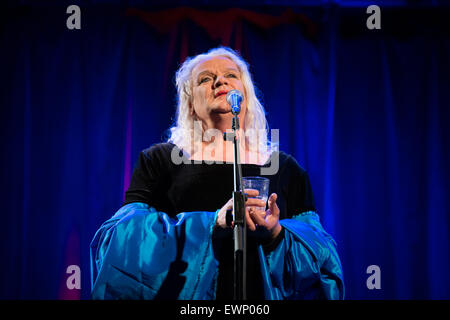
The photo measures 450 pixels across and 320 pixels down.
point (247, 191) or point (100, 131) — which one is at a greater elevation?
point (100, 131)

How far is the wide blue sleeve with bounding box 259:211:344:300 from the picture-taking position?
5.12 feet

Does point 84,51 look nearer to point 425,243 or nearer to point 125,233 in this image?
point 125,233

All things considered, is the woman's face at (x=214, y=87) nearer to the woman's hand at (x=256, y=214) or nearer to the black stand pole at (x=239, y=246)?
the woman's hand at (x=256, y=214)

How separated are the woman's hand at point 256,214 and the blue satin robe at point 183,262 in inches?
3.9

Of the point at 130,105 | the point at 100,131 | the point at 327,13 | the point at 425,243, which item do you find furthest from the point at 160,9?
the point at 425,243

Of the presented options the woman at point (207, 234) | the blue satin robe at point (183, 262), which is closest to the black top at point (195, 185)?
the woman at point (207, 234)

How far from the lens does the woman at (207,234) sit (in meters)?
1.51

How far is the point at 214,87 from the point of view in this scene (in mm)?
1942

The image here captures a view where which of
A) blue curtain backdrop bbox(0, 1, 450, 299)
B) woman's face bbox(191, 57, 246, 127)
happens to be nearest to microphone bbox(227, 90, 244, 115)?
woman's face bbox(191, 57, 246, 127)

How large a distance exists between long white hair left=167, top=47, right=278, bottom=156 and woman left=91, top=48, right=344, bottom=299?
10cm

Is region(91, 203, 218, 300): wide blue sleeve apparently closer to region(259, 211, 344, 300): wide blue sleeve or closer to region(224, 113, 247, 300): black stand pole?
region(259, 211, 344, 300): wide blue sleeve

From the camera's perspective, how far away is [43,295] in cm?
224

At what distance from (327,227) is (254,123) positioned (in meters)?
0.78
